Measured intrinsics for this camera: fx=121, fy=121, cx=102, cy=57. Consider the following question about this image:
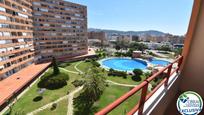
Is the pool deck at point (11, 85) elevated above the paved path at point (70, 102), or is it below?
above

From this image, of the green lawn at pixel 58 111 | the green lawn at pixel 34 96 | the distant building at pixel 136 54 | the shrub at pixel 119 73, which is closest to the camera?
the green lawn at pixel 58 111

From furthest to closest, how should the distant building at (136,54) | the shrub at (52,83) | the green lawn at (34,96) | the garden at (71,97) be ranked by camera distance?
the distant building at (136,54) → the shrub at (52,83) → the green lawn at (34,96) → the garden at (71,97)

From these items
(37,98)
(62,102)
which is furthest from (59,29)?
(62,102)

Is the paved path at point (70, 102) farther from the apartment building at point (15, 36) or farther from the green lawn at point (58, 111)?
the apartment building at point (15, 36)

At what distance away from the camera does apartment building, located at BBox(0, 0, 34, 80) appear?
48.5 ft

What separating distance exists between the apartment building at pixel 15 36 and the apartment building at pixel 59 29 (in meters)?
2.24

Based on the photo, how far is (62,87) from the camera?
50.2 feet

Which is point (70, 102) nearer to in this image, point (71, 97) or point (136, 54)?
point (71, 97)

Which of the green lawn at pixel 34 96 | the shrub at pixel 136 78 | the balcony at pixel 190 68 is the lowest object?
the green lawn at pixel 34 96

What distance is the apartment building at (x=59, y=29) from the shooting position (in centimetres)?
2477

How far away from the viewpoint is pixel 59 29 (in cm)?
2814

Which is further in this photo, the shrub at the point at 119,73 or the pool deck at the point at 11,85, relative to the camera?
the shrub at the point at 119,73

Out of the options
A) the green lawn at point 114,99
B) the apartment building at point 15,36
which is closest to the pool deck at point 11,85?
the apartment building at point 15,36

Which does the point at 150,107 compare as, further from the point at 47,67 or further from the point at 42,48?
the point at 42,48
